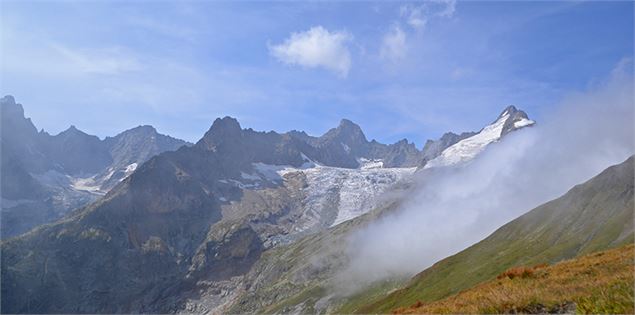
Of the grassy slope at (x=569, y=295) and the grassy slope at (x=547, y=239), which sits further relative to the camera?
the grassy slope at (x=547, y=239)

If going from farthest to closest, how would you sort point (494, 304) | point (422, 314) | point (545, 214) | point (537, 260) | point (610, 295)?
point (545, 214) → point (537, 260) → point (422, 314) → point (494, 304) → point (610, 295)

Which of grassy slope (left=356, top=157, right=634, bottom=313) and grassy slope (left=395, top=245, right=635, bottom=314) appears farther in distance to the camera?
grassy slope (left=356, top=157, right=634, bottom=313)

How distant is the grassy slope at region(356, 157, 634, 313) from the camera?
112m

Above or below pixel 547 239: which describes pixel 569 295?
above

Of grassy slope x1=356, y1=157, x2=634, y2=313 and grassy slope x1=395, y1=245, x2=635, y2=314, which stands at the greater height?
grassy slope x1=395, y1=245, x2=635, y2=314

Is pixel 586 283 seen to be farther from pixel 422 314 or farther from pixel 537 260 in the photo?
pixel 537 260

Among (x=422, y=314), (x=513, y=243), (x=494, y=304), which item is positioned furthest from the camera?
(x=513, y=243)

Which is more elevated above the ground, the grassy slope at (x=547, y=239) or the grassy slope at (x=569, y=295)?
the grassy slope at (x=569, y=295)

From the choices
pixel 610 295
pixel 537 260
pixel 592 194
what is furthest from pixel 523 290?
pixel 592 194

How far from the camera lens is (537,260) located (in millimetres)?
111438

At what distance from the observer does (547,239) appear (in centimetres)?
12962

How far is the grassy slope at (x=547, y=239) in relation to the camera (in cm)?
11181

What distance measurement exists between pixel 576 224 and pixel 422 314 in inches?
5031

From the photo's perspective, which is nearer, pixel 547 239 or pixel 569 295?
pixel 569 295
